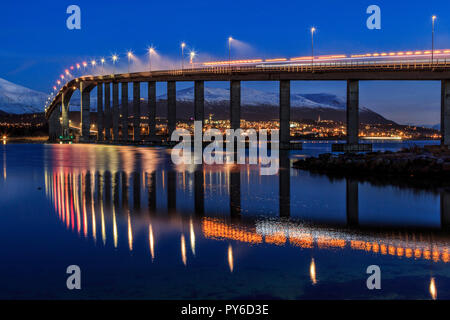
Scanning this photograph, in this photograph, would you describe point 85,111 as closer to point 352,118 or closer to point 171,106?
point 171,106

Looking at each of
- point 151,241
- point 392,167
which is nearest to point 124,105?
point 392,167

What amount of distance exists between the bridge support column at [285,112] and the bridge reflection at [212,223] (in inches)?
2467

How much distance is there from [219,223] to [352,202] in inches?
308

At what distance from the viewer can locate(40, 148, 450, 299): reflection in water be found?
38.3ft

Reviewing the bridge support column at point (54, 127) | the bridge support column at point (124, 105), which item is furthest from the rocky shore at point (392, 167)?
the bridge support column at point (54, 127)

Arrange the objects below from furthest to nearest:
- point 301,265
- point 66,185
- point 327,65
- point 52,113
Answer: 1. point 52,113
2. point 327,65
3. point 66,185
4. point 301,265

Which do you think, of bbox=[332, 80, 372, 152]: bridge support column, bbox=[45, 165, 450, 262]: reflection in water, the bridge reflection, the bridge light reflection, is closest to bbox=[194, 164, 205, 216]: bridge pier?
the bridge reflection

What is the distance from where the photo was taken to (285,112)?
86375 millimetres
